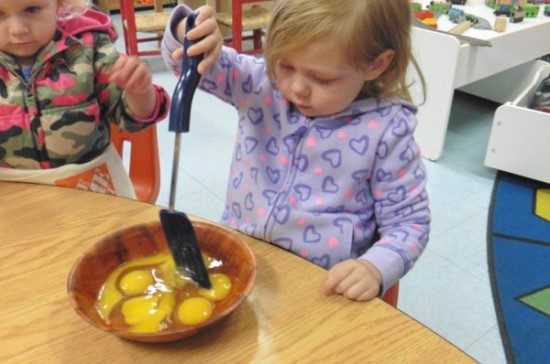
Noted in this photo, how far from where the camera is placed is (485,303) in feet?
4.69

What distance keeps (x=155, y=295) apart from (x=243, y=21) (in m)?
2.82

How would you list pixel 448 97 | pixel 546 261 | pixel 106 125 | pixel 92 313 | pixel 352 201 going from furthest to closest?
pixel 448 97 → pixel 546 261 → pixel 106 125 → pixel 352 201 → pixel 92 313

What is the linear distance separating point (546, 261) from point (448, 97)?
719 millimetres

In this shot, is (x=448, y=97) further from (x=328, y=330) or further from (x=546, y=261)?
(x=328, y=330)

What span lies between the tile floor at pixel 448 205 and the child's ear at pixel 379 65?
2.52 ft

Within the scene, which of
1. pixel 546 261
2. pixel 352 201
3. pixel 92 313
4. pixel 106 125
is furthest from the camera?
pixel 546 261

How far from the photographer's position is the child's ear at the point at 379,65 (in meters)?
0.72

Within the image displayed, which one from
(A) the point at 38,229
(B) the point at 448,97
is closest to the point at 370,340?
(A) the point at 38,229

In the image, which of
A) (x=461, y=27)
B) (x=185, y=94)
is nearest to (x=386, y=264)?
(x=185, y=94)

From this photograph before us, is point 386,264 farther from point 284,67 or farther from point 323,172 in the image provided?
point 284,67

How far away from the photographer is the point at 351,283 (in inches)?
23.3

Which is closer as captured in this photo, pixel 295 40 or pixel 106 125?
pixel 295 40

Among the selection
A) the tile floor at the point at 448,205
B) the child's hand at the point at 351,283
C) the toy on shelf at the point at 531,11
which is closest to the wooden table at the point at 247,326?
the child's hand at the point at 351,283

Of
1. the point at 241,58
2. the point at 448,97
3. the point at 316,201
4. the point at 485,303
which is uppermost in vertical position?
the point at 241,58
